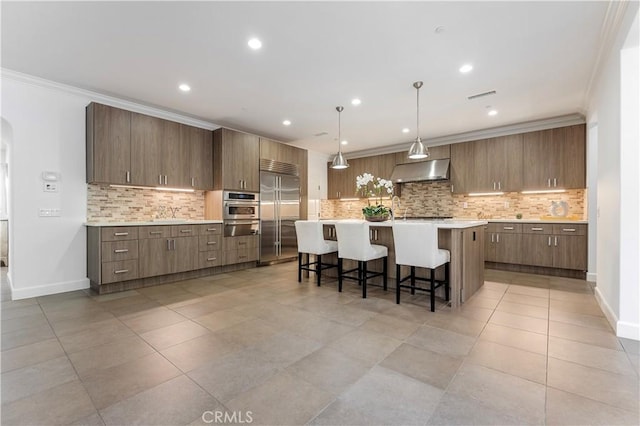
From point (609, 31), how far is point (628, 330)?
104 inches

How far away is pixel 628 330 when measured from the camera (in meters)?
2.47

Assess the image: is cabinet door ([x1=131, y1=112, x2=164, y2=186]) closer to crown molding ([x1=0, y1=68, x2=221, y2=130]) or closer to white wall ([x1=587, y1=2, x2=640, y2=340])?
crown molding ([x1=0, y1=68, x2=221, y2=130])

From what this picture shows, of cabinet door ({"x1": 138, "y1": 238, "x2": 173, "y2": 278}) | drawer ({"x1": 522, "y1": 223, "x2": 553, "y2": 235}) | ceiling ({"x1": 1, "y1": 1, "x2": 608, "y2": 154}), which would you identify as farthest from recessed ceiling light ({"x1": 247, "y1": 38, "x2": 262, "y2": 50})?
drawer ({"x1": 522, "y1": 223, "x2": 553, "y2": 235})

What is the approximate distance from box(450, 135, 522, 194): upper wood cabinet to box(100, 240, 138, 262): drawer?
5974 mm

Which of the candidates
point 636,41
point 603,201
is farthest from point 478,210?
point 636,41

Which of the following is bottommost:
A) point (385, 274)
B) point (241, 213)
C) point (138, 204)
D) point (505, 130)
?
point (385, 274)

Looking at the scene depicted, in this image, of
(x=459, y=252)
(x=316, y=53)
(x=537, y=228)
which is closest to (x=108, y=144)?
(x=316, y=53)

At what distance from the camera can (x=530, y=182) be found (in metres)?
5.35

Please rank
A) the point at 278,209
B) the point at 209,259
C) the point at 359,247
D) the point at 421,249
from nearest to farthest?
the point at 421,249
the point at 359,247
the point at 209,259
the point at 278,209

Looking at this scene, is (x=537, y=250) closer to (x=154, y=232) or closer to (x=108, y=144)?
(x=154, y=232)

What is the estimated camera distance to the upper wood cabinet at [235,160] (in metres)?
5.20

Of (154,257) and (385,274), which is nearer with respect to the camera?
(385,274)

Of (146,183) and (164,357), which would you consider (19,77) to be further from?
(164,357)

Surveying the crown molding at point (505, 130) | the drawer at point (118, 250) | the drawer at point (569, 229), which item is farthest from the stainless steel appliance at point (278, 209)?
the drawer at point (569, 229)
